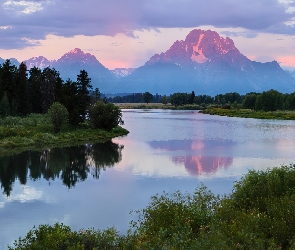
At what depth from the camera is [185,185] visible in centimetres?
3406

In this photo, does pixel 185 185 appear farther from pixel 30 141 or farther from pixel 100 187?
pixel 30 141

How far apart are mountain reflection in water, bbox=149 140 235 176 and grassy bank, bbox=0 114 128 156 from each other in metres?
11.9

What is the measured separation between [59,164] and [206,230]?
100 ft

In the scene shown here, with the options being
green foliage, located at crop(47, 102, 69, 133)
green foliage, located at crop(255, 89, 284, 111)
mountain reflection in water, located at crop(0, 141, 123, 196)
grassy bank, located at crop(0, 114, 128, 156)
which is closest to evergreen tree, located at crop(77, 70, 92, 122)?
grassy bank, located at crop(0, 114, 128, 156)

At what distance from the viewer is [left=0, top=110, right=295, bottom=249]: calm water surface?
25.8m

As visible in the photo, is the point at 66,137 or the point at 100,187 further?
the point at 66,137

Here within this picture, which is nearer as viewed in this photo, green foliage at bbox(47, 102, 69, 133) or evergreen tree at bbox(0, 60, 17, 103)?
green foliage at bbox(47, 102, 69, 133)

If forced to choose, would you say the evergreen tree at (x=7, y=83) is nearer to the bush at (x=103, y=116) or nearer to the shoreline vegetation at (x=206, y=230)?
the bush at (x=103, y=116)

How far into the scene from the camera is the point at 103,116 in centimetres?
7694

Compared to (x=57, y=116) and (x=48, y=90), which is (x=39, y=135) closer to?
(x=57, y=116)

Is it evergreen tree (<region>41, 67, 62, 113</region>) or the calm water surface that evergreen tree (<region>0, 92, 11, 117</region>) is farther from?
the calm water surface

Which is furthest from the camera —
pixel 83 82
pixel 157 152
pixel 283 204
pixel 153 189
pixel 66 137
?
pixel 83 82

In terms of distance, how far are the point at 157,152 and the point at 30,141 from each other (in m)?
19.1

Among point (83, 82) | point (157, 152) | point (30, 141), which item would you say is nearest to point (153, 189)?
point (157, 152)
